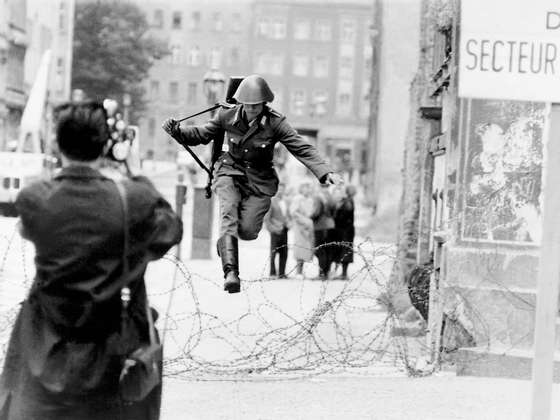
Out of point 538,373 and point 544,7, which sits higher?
point 544,7

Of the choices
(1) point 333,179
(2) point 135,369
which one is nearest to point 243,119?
(1) point 333,179

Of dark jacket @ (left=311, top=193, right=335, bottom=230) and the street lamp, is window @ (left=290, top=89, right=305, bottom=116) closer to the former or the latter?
the street lamp

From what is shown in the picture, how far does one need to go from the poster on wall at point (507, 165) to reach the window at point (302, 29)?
288 feet

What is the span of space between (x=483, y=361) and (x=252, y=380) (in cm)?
173

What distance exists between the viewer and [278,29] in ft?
318

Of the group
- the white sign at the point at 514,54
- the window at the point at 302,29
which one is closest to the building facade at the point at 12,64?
the window at the point at 302,29

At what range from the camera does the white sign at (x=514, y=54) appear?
5.41m

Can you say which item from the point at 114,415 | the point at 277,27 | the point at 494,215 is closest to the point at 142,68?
the point at 277,27

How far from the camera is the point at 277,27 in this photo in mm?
97000

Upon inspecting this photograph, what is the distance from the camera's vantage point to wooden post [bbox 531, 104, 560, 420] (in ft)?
17.2

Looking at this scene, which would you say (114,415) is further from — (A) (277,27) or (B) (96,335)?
(A) (277,27)

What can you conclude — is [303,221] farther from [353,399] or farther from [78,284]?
[78,284]

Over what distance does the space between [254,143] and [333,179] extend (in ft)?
1.79

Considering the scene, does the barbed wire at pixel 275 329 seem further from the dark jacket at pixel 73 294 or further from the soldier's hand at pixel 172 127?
the dark jacket at pixel 73 294
